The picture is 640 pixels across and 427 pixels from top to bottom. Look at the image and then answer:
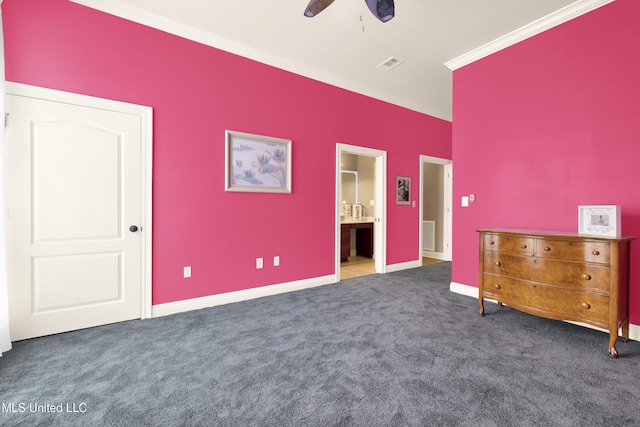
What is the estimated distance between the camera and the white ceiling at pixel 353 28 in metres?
2.72

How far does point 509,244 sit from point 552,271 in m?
0.39

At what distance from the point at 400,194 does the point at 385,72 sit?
200 centimetres

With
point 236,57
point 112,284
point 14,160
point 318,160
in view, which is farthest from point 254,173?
point 14,160

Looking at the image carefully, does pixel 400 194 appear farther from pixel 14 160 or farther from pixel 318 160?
pixel 14 160

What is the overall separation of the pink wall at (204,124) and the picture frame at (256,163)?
10 centimetres

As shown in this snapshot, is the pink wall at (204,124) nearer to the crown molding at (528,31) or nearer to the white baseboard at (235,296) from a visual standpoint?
the white baseboard at (235,296)

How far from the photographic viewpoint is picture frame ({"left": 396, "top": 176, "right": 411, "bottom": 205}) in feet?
16.4

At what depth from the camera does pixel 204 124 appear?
10.5 feet

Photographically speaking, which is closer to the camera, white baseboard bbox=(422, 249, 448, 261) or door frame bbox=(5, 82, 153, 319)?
door frame bbox=(5, 82, 153, 319)

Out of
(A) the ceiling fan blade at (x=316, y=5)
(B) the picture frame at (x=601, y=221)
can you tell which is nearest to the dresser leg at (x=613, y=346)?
(B) the picture frame at (x=601, y=221)

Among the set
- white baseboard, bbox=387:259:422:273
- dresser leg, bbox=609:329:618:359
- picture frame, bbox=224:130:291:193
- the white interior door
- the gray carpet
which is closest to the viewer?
the gray carpet

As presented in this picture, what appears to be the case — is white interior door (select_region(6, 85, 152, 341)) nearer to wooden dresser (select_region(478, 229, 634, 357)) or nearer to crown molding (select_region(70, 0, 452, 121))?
crown molding (select_region(70, 0, 452, 121))

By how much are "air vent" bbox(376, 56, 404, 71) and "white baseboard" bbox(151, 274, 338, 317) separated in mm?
3017

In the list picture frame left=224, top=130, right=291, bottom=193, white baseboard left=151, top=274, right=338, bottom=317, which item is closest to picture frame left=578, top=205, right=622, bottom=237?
white baseboard left=151, top=274, right=338, bottom=317
